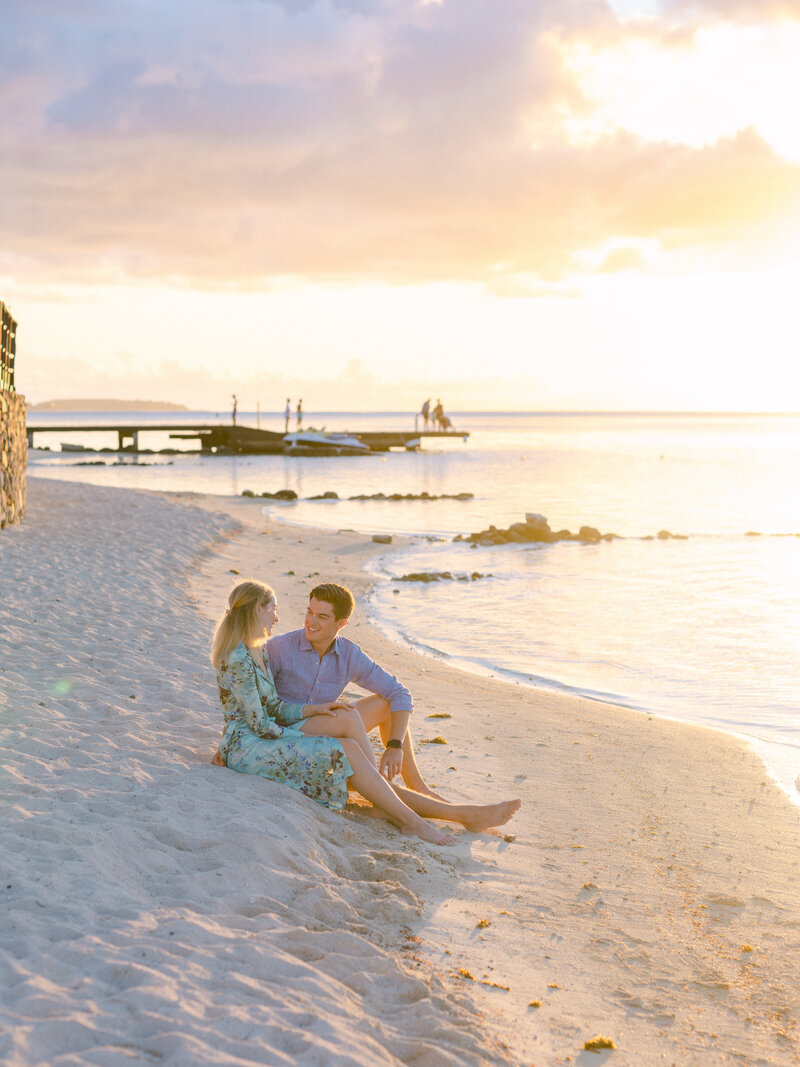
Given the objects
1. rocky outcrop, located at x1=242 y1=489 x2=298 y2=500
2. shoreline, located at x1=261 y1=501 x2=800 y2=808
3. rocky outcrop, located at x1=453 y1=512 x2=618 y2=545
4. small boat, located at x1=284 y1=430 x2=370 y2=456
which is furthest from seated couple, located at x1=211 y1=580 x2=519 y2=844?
small boat, located at x1=284 y1=430 x2=370 y2=456

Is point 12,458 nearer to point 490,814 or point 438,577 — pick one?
point 438,577

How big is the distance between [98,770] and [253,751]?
94 cm

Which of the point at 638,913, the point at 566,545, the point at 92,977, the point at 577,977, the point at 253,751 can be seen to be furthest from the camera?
the point at 566,545

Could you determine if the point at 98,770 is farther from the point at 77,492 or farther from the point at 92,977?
the point at 77,492

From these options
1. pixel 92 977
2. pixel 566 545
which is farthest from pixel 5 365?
pixel 92 977

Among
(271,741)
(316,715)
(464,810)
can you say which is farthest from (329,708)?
(464,810)

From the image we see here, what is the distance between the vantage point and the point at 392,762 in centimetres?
525

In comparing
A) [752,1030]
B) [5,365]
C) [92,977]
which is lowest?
[752,1030]

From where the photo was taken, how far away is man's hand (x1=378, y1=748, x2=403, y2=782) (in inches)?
207

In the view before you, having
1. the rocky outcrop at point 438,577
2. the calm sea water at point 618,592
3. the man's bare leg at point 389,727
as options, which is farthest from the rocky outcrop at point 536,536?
the man's bare leg at point 389,727

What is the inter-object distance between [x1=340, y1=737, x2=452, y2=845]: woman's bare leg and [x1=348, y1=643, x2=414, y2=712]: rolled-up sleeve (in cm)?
41

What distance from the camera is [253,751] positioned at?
5.16m

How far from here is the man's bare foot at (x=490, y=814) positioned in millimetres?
5223

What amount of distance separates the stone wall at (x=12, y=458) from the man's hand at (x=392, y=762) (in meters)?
12.2
